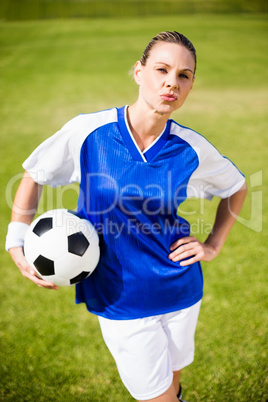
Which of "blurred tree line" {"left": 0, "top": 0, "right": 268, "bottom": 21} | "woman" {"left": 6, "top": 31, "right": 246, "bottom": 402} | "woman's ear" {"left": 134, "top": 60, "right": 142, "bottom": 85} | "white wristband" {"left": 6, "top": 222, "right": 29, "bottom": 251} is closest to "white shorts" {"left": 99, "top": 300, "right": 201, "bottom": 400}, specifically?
"woman" {"left": 6, "top": 31, "right": 246, "bottom": 402}

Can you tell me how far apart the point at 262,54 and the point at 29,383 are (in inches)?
822

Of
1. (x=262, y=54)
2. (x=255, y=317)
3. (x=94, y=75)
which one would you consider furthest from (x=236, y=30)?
(x=255, y=317)

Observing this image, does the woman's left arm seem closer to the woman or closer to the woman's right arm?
the woman

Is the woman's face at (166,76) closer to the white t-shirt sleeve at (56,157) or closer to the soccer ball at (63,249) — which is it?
the white t-shirt sleeve at (56,157)

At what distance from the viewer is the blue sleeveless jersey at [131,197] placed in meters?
1.83

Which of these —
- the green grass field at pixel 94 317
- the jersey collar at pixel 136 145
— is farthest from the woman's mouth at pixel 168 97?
the green grass field at pixel 94 317

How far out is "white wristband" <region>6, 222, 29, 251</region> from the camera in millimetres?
1946

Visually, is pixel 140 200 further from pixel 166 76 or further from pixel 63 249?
pixel 166 76

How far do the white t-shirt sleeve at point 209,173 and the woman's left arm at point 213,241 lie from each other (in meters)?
0.10

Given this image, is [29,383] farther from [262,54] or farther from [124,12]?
[124,12]

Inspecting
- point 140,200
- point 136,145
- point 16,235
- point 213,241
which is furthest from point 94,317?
point 136,145

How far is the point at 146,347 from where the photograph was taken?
1.86m

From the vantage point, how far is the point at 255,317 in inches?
136

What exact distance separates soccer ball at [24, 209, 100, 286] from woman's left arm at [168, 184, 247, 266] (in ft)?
1.48
